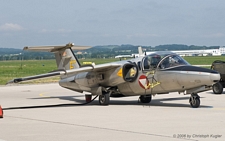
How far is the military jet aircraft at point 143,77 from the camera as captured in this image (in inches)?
674

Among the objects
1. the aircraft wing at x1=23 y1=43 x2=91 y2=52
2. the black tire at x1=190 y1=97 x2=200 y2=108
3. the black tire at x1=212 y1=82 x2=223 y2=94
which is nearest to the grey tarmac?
the black tire at x1=190 y1=97 x2=200 y2=108

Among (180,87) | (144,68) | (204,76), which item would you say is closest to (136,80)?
(144,68)

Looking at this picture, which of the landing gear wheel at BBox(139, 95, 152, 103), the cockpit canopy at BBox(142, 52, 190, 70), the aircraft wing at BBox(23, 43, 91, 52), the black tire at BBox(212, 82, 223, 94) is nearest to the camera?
the cockpit canopy at BBox(142, 52, 190, 70)

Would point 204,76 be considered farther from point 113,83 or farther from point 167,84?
point 113,83

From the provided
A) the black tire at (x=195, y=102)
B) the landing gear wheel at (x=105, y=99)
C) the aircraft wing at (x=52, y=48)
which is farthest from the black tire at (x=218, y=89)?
the landing gear wheel at (x=105, y=99)

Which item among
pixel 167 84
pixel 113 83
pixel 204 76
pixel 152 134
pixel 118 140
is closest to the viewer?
pixel 118 140

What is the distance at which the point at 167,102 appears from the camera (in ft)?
67.3

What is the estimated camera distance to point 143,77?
18.6m

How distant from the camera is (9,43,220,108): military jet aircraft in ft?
56.2

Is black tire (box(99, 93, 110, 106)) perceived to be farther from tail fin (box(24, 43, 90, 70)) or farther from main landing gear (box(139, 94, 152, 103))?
tail fin (box(24, 43, 90, 70))

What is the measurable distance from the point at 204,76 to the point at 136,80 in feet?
10.4

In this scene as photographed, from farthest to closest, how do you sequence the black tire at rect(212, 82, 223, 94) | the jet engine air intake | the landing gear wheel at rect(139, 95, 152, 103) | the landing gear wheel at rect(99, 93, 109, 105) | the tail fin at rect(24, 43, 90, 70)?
1. the black tire at rect(212, 82, 223, 94)
2. the tail fin at rect(24, 43, 90, 70)
3. the landing gear wheel at rect(139, 95, 152, 103)
4. the landing gear wheel at rect(99, 93, 109, 105)
5. the jet engine air intake

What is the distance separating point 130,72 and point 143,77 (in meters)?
0.83

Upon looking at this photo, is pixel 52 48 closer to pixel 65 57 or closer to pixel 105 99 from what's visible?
pixel 65 57
